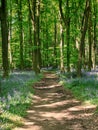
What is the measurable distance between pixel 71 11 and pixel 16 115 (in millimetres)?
22287

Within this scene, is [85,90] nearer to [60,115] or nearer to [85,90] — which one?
[85,90]

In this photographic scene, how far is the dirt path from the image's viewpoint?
34.3 ft

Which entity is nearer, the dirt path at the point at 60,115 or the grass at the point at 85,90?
the dirt path at the point at 60,115

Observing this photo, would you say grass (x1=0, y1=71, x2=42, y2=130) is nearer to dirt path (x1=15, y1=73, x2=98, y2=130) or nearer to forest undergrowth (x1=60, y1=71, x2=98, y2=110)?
dirt path (x1=15, y1=73, x2=98, y2=130)

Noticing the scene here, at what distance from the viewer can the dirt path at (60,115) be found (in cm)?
1046

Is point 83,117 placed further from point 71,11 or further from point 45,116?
point 71,11

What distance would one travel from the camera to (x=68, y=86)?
19.5 meters

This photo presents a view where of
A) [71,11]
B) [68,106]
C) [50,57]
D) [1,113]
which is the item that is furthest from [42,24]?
[1,113]

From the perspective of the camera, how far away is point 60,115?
12.3 m

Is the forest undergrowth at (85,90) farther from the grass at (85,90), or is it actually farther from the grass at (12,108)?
the grass at (12,108)

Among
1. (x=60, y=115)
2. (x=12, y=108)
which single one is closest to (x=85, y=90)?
(x=60, y=115)

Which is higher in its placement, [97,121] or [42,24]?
[42,24]

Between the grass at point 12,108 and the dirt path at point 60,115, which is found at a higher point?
the grass at point 12,108

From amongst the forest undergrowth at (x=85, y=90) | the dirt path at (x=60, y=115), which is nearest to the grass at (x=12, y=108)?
the dirt path at (x=60, y=115)
